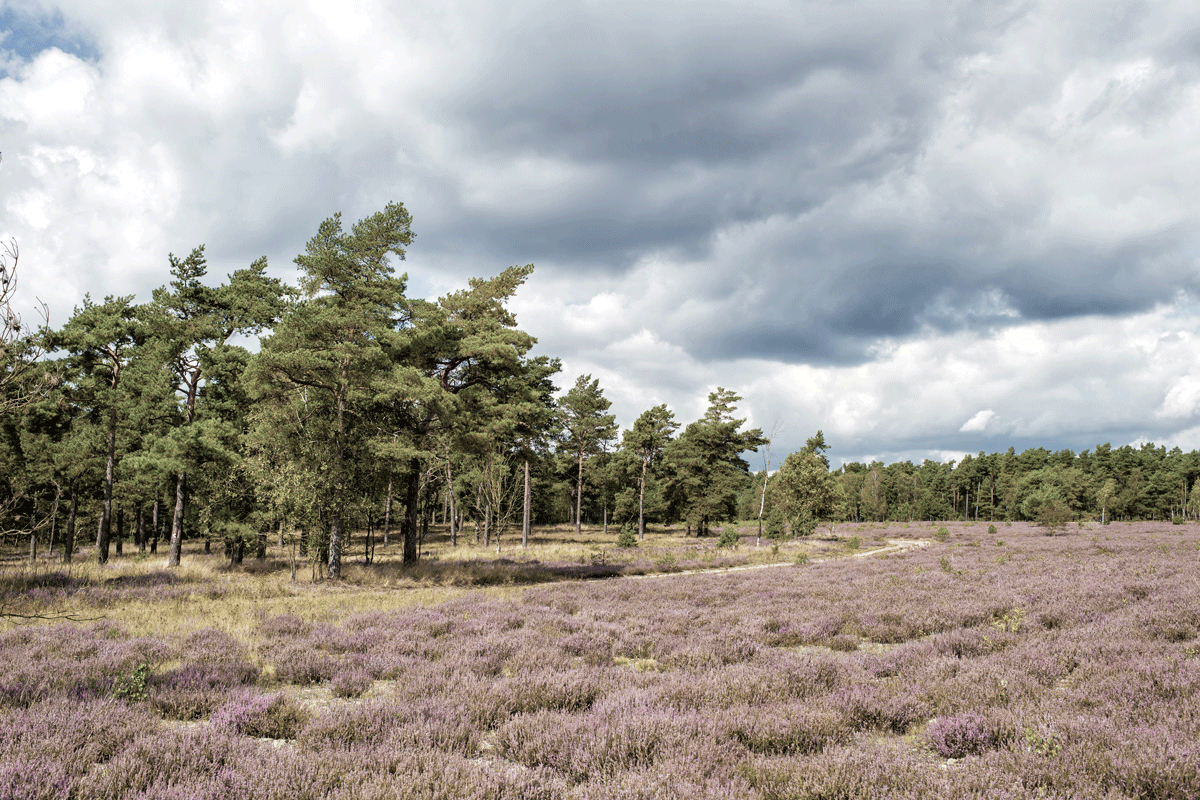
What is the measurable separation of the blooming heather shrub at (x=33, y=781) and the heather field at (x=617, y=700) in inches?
0.7

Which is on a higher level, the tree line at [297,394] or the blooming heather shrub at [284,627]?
the tree line at [297,394]

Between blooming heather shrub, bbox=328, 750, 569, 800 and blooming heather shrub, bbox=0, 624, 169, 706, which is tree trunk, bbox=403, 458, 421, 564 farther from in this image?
blooming heather shrub, bbox=328, 750, 569, 800

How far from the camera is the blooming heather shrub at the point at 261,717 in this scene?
548cm

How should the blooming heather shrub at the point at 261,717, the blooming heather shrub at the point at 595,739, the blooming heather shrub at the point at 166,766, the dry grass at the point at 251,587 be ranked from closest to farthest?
the blooming heather shrub at the point at 166,766
the blooming heather shrub at the point at 595,739
the blooming heather shrub at the point at 261,717
the dry grass at the point at 251,587

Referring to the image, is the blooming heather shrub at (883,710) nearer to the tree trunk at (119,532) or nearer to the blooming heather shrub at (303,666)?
the blooming heather shrub at (303,666)

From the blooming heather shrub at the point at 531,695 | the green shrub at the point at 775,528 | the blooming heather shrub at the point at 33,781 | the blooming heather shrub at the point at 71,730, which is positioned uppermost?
the blooming heather shrub at the point at 33,781

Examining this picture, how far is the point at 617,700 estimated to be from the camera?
5992 mm

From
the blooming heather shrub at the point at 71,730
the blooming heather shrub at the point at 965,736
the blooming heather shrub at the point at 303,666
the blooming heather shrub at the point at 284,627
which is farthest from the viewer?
the blooming heather shrub at the point at 284,627

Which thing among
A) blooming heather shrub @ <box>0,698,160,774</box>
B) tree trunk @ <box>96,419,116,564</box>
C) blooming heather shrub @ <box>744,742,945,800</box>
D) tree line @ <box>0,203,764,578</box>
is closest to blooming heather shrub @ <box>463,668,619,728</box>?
blooming heather shrub @ <box>744,742,945,800</box>

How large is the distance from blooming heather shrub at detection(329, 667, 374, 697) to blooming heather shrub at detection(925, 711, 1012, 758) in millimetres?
6554

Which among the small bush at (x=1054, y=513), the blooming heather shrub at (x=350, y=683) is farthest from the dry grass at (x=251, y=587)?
the small bush at (x=1054, y=513)

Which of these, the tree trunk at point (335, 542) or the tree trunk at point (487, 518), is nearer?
the tree trunk at point (335, 542)

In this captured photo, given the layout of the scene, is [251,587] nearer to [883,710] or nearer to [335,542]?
[335,542]

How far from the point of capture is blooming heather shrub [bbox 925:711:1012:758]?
4.83m
